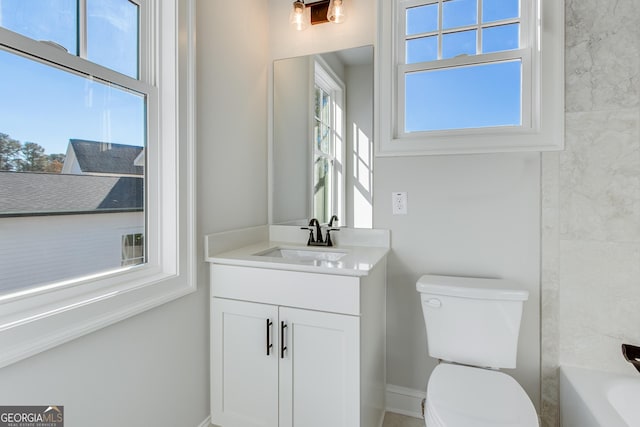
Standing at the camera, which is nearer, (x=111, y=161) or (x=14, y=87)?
(x=14, y=87)

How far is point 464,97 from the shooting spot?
1730mm

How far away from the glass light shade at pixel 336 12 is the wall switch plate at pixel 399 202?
1.08 m

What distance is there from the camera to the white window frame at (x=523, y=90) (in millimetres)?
1529

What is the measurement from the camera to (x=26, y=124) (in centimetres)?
95

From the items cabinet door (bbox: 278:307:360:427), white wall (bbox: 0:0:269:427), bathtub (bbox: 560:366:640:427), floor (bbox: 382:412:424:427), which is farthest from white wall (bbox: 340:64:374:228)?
bathtub (bbox: 560:366:640:427)

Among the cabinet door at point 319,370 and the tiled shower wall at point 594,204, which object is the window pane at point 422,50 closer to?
the tiled shower wall at point 594,204

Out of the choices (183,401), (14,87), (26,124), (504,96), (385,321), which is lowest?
(183,401)

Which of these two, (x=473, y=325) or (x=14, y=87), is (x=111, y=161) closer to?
(x=14, y=87)

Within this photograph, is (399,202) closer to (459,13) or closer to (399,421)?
(459,13)

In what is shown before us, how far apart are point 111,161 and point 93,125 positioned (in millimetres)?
138

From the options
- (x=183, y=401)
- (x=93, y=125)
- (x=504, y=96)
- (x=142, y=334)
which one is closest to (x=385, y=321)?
(x=183, y=401)

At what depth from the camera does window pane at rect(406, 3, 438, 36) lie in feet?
5.81

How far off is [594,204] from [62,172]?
2227 millimetres

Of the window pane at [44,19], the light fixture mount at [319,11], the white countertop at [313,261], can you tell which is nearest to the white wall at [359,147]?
the white countertop at [313,261]
